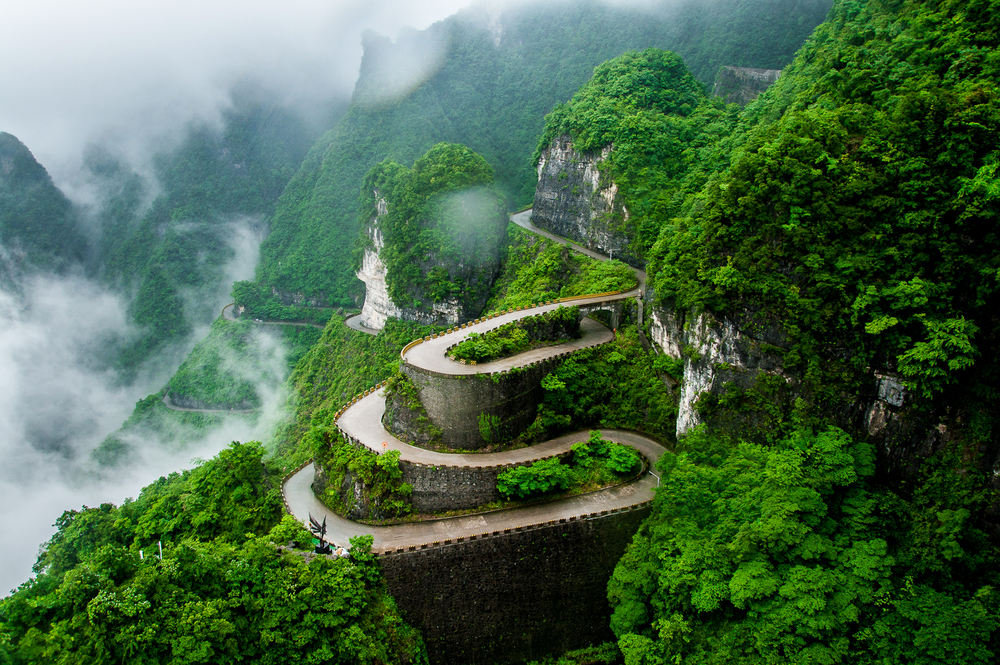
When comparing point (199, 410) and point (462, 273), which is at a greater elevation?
point (462, 273)

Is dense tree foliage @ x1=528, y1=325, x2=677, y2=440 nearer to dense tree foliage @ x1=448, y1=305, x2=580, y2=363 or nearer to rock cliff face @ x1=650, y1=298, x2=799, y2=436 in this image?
dense tree foliage @ x1=448, y1=305, x2=580, y2=363

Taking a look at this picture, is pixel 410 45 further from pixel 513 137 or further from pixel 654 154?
pixel 654 154

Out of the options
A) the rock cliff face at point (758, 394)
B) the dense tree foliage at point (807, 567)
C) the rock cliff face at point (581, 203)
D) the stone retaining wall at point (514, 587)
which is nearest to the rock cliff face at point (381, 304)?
the rock cliff face at point (581, 203)

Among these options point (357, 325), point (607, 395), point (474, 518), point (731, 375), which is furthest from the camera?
point (357, 325)

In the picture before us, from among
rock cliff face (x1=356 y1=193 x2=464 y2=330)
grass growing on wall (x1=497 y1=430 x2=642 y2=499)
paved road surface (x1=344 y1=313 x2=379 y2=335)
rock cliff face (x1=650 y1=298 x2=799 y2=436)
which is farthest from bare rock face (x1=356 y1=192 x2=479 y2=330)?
rock cliff face (x1=650 y1=298 x2=799 y2=436)

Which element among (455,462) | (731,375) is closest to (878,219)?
(731,375)

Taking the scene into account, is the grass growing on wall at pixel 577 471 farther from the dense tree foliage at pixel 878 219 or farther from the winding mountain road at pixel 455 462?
the dense tree foliage at pixel 878 219

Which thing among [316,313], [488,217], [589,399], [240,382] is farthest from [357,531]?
[316,313]

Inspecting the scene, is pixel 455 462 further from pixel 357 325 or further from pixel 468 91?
pixel 468 91
